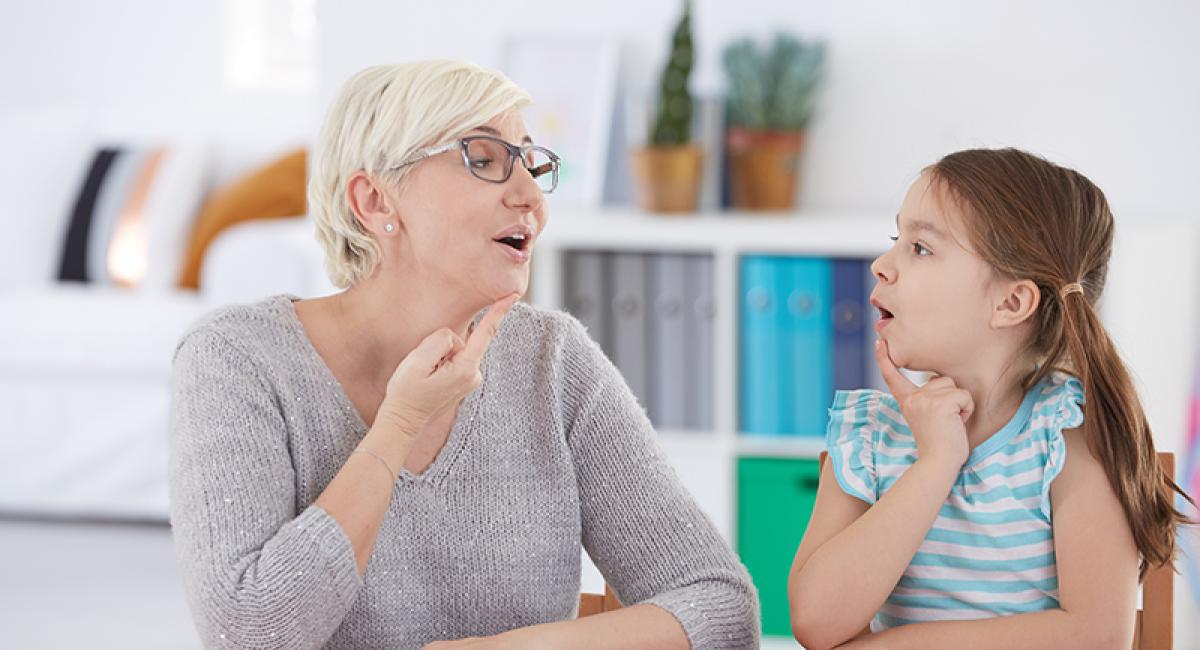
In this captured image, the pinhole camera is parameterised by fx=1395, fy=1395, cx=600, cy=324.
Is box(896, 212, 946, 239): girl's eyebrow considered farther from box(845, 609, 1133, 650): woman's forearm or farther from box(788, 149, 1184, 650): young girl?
box(845, 609, 1133, 650): woman's forearm

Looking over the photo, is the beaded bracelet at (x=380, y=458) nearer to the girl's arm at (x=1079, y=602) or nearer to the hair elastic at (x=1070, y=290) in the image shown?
the girl's arm at (x=1079, y=602)

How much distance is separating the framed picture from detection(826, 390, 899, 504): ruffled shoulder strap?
5.83 feet

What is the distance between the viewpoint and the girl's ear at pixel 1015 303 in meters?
1.34

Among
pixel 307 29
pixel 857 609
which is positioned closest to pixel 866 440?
pixel 857 609

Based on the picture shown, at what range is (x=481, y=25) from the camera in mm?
3268

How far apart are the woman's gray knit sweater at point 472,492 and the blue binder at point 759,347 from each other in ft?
4.61

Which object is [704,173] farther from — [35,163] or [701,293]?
[35,163]

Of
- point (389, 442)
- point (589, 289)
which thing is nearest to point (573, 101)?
point (589, 289)

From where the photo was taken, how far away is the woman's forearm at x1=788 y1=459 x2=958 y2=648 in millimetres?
1271

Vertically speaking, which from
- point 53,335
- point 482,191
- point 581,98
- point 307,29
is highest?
point 307,29

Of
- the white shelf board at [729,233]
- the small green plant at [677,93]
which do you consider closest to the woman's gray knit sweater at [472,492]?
the white shelf board at [729,233]

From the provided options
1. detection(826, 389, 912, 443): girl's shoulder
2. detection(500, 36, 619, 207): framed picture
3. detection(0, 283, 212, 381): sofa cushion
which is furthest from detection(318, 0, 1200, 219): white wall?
detection(826, 389, 912, 443): girl's shoulder

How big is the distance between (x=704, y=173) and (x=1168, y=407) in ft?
3.54

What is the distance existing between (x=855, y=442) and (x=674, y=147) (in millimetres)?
1677
